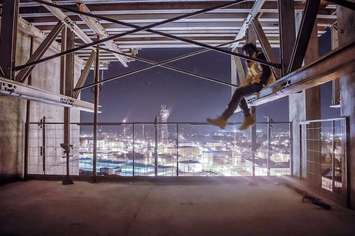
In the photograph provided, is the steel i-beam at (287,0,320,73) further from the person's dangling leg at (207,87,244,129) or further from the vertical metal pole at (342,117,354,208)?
the vertical metal pole at (342,117,354,208)

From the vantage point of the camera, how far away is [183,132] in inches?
295

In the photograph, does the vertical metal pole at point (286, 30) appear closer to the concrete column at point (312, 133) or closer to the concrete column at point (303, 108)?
the concrete column at point (303, 108)

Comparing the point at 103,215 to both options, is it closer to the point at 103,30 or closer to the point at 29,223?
the point at 29,223

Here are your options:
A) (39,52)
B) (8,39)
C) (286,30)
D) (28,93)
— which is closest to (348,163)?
(286,30)

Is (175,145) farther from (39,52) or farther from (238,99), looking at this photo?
(39,52)

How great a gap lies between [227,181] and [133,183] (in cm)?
225

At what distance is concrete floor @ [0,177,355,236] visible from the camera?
3383 millimetres

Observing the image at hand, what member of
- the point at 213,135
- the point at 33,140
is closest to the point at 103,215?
the point at 213,135

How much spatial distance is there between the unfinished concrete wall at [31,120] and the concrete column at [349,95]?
23.3 ft

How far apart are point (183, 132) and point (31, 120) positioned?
432cm

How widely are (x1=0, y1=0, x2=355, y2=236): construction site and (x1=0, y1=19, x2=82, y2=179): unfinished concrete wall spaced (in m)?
0.04

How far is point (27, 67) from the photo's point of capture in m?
4.16

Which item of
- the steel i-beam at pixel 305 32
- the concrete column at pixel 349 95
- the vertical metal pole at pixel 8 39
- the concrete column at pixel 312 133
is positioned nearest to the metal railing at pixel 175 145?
the concrete column at pixel 312 133

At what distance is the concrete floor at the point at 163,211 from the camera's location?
133 inches
